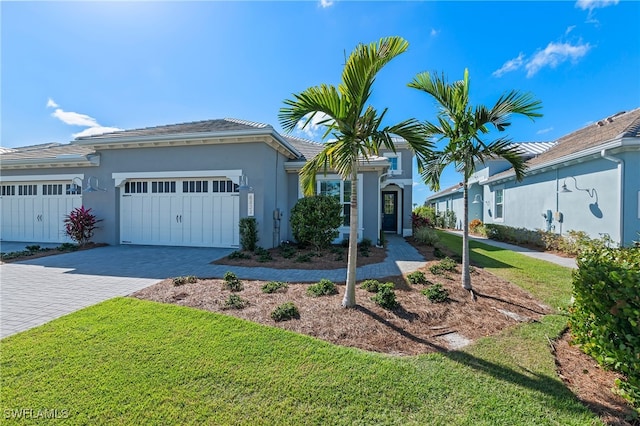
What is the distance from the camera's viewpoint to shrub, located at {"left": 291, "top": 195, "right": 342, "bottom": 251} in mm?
9055

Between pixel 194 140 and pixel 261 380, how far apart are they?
9262 millimetres

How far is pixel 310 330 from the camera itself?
3.74 m

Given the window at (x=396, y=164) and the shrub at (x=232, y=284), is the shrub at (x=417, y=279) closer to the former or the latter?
the shrub at (x=232, y=284)

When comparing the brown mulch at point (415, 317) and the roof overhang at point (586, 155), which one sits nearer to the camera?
the brown mulch at point (415, 317)

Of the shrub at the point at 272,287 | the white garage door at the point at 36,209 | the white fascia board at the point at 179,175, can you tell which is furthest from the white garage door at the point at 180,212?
the shrub at the point at 272,287

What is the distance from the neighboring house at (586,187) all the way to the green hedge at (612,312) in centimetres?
577

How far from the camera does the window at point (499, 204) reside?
54.7ft

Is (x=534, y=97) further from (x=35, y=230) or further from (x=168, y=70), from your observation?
(x=35, y=230)

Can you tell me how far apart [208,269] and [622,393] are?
7.47m

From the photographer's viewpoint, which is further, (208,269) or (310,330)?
(208,269)

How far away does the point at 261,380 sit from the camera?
8.79ft

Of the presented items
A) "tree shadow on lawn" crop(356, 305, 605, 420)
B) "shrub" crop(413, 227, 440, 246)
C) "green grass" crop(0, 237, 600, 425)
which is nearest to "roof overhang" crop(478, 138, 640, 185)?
"shrub" crop(413, 227, 440, 246)

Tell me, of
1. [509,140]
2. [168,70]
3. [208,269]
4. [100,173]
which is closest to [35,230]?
[100,173]

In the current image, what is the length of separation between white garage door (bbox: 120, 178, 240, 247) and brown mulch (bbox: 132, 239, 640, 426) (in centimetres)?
447
